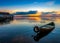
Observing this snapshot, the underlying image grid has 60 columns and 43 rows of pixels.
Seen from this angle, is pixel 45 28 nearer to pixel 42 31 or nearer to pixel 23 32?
pixel 42 31

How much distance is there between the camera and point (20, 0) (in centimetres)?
140

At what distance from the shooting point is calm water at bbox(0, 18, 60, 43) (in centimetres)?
132

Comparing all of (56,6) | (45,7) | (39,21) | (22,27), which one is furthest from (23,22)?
(56,6)

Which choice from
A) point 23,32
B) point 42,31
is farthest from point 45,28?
point 23,32

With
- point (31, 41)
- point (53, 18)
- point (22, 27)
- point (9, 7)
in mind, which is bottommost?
point (31, 41)

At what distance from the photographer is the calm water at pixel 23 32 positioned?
1321 mm

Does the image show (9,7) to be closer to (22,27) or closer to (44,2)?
(22,27)

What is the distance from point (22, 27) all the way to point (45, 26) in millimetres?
269

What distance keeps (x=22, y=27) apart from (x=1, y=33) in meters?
0.25

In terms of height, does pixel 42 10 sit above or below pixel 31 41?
above

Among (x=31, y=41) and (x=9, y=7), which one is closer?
(x=31, y=41)

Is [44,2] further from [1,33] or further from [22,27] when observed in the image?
[1,33]

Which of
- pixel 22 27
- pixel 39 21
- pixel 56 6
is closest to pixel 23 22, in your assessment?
pixel 22 27

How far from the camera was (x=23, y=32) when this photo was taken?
1368 millimetres
